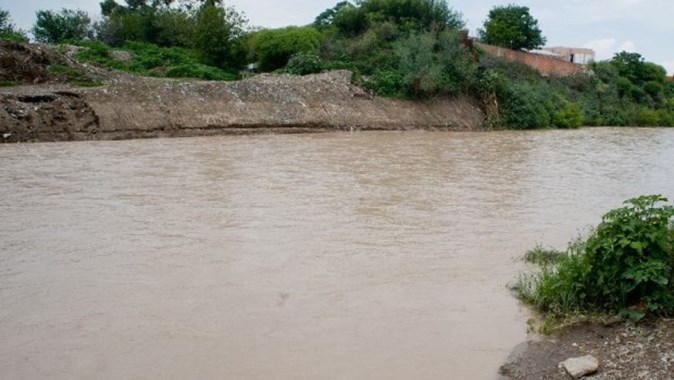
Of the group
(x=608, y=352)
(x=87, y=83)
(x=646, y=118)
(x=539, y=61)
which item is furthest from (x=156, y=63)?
(x=646, y=118)

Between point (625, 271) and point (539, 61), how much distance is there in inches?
1511

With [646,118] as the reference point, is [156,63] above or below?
above

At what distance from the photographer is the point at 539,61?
40.2 metres

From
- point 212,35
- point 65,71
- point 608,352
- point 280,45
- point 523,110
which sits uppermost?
point 212,35

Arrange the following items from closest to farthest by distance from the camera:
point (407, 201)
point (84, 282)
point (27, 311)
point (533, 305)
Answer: point (27, 311)
point (533, 305)
point (84, 282)
point (407, 201)

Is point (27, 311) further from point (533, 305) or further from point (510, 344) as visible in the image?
point (533, 305)

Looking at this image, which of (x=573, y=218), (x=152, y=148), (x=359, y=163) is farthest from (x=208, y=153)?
(x=573, y=218)

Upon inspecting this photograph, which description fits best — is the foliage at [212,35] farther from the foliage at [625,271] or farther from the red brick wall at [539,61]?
the foliage at [625,271]

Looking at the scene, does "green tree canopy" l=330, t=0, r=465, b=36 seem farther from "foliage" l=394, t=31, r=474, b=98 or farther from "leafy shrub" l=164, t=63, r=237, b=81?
"leafy shrub" l=164, t=63, r=237, b=81

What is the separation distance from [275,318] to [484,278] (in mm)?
2494

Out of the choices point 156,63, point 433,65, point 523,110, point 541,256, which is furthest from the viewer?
point 523,110

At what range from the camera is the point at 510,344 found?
190 inches

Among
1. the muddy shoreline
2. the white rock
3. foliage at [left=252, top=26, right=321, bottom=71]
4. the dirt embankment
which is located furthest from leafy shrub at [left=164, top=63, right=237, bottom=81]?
the white rock

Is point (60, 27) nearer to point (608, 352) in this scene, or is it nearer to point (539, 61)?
point (539, 61)
